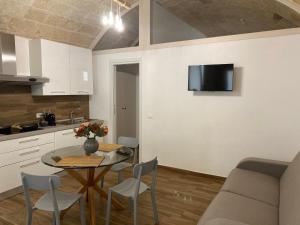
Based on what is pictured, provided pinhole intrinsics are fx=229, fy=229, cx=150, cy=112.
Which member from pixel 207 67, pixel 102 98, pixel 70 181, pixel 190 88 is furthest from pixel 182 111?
pixel 70 181

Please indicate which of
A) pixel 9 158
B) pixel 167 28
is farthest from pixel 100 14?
pixel 9 158

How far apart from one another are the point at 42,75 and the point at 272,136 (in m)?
3.71

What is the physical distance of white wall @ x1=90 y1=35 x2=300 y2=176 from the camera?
10.6ft

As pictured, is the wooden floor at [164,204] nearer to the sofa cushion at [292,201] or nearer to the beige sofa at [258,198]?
the beige sofa at [258,198]

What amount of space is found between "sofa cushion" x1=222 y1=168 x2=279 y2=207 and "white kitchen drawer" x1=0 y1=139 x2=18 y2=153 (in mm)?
2779

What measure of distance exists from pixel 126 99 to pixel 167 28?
185 centimetres

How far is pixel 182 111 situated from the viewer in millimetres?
3998

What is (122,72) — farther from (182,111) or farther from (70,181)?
(70,181)

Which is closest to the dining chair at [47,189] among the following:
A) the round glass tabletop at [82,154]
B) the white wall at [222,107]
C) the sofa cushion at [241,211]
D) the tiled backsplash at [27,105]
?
the round glass tabletop at [82,154]

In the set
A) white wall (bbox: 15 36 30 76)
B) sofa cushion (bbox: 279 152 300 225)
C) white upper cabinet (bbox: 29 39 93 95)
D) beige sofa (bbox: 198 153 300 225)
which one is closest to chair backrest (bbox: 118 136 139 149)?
beige sofa (bbox: 198 153 300 225)

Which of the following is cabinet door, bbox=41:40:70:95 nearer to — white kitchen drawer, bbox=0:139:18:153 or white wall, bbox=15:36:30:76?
white wall, bbox=15:36:30:76

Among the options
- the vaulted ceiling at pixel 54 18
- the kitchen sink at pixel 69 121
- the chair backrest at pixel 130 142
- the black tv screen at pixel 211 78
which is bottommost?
the chair backrest at pixel 130 142

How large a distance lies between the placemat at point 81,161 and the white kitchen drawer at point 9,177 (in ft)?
3.93

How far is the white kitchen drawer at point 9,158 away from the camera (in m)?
3.04
